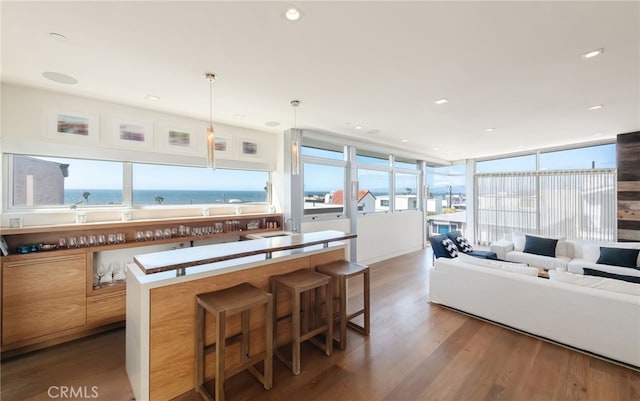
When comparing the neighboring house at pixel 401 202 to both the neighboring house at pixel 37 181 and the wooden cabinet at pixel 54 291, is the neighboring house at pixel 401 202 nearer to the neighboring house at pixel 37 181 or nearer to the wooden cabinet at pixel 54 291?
the wooden cabinet at pixel 54 291

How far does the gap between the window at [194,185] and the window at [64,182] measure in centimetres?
27

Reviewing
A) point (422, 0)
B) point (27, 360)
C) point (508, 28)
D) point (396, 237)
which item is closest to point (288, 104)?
point (422, 0)

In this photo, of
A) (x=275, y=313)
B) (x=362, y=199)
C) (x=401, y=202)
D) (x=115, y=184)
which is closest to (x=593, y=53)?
(x=275, y=313)

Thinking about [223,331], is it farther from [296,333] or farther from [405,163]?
[405,163]

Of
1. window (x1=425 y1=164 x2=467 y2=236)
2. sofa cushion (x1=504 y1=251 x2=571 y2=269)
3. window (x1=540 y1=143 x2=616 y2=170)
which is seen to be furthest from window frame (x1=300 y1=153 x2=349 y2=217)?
window (x1=540 y1=143 x2=616 y2=170)

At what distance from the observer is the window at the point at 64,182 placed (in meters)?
2.88

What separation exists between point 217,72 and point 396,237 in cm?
544

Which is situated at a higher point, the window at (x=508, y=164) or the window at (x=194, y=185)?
the window at (x=508, y=164)

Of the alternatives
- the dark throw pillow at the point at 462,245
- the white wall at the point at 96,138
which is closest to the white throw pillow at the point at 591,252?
the dark throw pillow at the point at 462,245

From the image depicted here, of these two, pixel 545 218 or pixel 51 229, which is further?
pixel 545 218

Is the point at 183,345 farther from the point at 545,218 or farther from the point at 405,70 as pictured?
the point at 545,218

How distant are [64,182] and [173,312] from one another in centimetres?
255

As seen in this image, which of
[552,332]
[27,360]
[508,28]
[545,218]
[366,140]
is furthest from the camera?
[545,218]

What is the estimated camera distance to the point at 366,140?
548 cm
